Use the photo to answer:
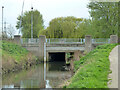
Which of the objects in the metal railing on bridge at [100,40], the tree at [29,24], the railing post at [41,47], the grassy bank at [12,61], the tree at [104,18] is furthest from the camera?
the tree at [29,24]

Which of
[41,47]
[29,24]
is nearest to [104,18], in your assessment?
[41,47]

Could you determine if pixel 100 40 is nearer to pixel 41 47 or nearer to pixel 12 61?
pixel 41 47

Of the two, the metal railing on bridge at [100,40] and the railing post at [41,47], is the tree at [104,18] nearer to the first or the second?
the metal railing on bridge at [100,40]

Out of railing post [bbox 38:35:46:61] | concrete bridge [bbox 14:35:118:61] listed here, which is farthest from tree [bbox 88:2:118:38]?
railing post [bbox 38:35:46:61]

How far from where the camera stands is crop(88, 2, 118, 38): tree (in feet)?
114

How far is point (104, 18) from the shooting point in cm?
3509

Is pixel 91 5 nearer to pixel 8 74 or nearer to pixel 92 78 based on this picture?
pixel 8 74

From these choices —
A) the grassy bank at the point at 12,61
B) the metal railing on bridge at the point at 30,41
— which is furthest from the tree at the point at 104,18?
the grassy bank at the point at 12,61

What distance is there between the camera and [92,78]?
396 inches

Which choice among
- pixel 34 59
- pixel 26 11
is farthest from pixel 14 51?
pixel 26 11

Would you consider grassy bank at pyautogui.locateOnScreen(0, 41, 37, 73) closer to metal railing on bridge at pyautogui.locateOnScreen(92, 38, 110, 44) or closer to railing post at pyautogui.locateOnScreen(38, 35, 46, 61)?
railing post at pyautogui.locateOnScreen(38, 35, 46, 61)

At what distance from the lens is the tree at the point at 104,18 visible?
34.8 m

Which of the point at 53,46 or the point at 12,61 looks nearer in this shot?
the point at 12,61

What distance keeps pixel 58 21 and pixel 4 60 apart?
27.2m
